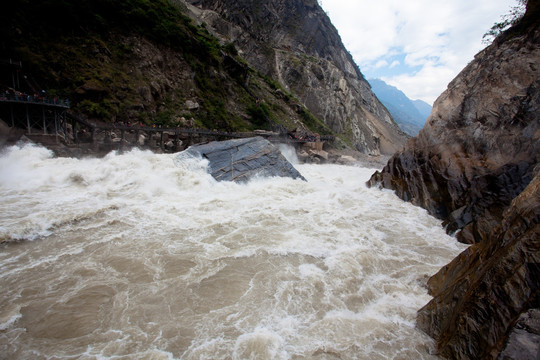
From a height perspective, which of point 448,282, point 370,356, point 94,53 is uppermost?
point 94,53

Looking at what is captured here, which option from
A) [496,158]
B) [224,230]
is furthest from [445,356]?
[496,158]

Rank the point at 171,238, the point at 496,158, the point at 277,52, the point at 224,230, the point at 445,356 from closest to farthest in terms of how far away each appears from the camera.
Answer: the point at 445,356 < the point at 171,238 < the point at 224,230 < the point at 496,158 < the point at 277,52

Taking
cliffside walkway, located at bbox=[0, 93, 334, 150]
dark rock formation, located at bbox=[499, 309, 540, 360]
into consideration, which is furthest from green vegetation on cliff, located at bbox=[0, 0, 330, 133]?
dark rock formation, located at bbox=[499, 309, 540, 360]

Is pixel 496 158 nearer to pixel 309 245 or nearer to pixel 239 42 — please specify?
pixel 309 245

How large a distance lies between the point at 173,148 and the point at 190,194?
14.3 metres

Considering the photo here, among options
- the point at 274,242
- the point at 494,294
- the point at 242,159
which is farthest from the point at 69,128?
the point at 494,294

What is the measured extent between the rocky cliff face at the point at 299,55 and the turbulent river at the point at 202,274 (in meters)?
48.4

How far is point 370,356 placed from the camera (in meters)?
4.25

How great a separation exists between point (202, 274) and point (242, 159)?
11221mm

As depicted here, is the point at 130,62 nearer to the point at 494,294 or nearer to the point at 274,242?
the point at 274,242

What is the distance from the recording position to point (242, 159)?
17.2 metres

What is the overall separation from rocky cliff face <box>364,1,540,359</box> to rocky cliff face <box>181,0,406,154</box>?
141 ft

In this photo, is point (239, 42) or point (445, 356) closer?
point (445, 356)

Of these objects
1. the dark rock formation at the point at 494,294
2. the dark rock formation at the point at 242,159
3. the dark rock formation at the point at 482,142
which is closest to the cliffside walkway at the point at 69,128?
the dark rock formation at the point at 242,159
